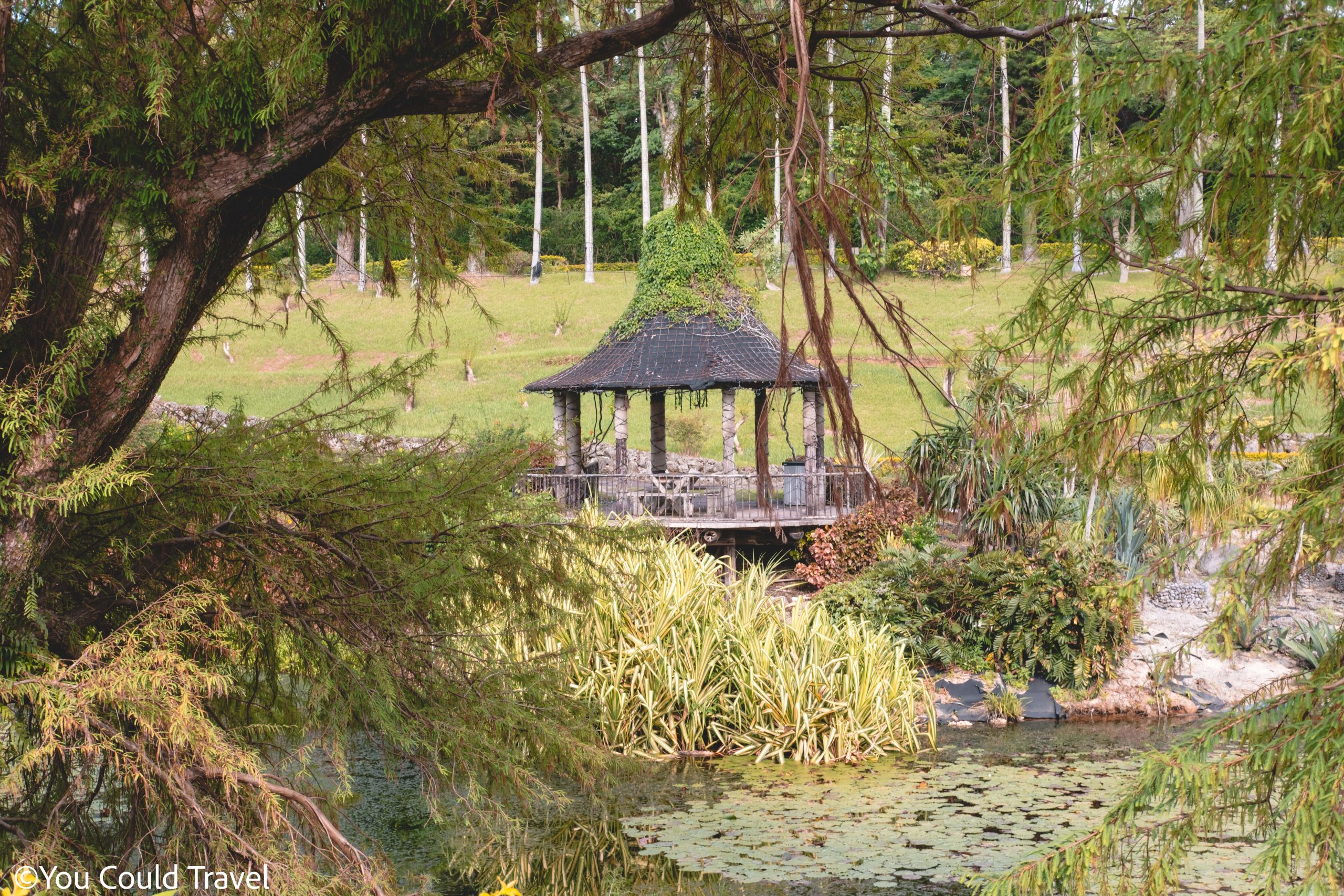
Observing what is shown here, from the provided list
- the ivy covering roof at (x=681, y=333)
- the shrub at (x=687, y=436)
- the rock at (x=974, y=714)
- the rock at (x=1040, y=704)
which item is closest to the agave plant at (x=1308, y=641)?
the rock at (x=1040, y=704)

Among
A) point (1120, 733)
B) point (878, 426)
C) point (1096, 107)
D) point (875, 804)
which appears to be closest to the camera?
point (1096, 107)

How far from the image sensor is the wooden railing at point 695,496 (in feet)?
46.4

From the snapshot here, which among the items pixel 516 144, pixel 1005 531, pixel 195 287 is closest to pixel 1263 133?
pixel 516 144

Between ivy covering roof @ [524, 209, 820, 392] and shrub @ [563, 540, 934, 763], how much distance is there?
5.69 meters

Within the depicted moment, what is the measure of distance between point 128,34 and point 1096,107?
3290 millimetres

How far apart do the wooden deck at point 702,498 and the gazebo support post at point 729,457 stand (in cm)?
2

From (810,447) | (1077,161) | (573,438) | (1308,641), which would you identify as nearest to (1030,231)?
(1077,161)

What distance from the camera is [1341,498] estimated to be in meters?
2.83

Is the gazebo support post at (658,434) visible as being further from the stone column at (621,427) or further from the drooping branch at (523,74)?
the drooping branch at (523,74)

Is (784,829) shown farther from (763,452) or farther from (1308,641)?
(1308,641)

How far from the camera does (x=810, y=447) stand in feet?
52.4

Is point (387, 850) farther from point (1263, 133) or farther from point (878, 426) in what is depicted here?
point (878, 426)

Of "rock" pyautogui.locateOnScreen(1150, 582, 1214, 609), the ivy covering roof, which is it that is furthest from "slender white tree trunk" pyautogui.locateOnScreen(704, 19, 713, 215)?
"rock" pyautogui.locateOnScreen(1150, 582, 1214, 609)

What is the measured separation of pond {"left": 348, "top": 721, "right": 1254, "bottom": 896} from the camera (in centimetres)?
608
